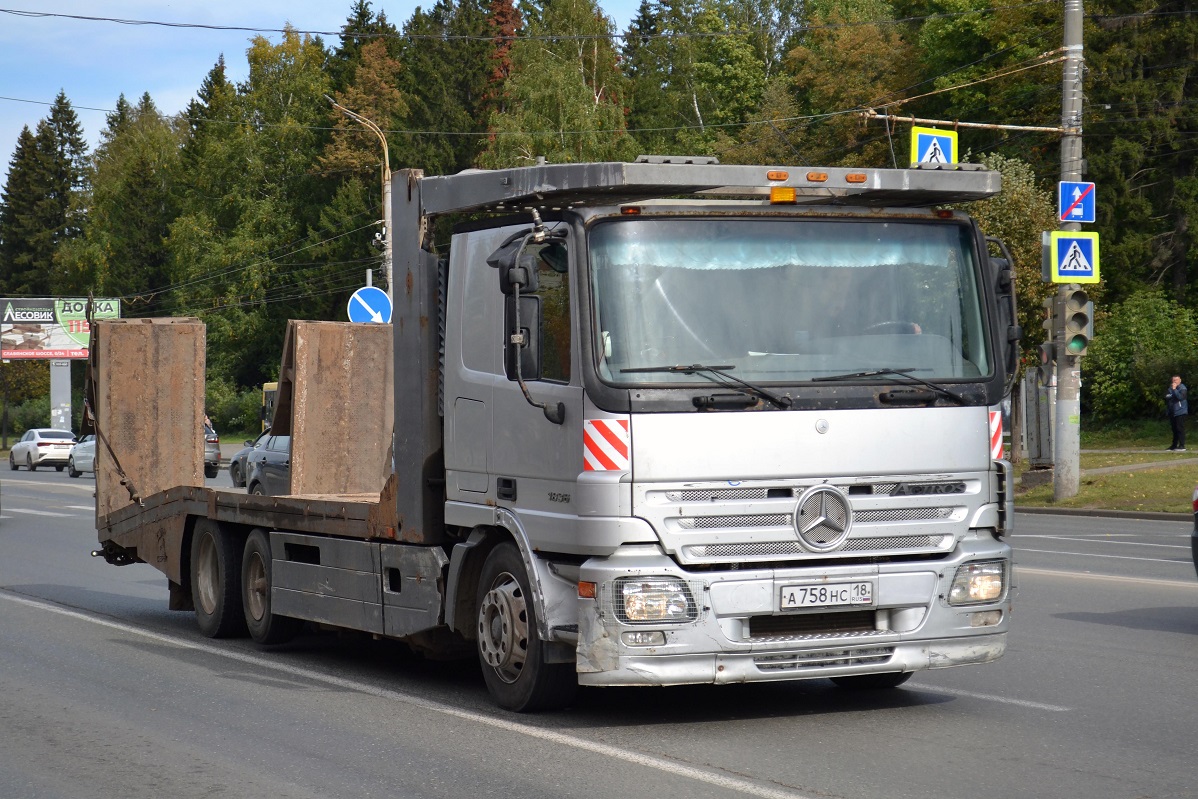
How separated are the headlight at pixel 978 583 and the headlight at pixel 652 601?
4.60ft

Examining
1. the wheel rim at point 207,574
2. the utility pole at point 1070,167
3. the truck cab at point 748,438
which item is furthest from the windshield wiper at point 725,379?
the utility pole at point 1070,167

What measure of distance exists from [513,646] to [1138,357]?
37.4 meters

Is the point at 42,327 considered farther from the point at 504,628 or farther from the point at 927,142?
the point at 504,628

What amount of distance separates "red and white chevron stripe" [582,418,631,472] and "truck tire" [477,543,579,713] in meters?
0.81

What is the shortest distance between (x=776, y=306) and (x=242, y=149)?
7497 centimetres

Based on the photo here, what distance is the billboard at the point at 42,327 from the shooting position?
3093 inches

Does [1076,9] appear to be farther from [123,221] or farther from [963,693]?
[123,221]

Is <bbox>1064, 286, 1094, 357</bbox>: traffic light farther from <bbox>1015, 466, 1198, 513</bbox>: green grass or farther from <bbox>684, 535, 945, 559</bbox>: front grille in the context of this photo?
<bbox>684, 535, 945, 559</bbox>: front grille

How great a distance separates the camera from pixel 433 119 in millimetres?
69188

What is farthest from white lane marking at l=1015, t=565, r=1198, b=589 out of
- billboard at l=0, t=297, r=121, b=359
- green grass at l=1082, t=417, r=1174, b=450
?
billboard at l=0, t=297, r=121, b=359

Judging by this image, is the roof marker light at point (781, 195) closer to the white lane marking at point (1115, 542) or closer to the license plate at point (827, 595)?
the license plate at point (827, 595)

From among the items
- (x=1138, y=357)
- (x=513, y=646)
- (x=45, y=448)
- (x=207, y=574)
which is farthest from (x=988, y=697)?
(x=45, y=448)

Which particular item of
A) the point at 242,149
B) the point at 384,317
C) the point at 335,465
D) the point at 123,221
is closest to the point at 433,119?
the point at 242,149

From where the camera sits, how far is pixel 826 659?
7352 mm
